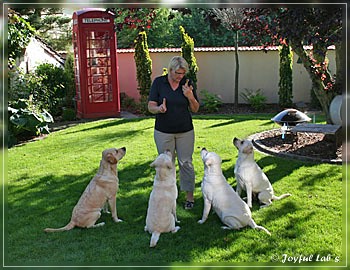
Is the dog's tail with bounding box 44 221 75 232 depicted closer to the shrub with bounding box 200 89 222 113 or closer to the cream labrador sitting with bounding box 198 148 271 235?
the cream labrador sitting with bounding box 198 148 271 235

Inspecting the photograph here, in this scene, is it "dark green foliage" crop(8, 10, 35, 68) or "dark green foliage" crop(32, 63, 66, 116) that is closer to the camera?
"dark green foliage" crop(8, 10, 35, 68)

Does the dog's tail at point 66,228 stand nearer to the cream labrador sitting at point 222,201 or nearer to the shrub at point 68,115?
the cream labrador sitting at point 222,201

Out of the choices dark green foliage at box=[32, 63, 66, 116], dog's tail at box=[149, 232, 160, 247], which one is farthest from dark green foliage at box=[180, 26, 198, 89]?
dog's tail at box=[149, 232, 160, 247]

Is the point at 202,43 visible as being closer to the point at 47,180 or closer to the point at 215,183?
the point at 47,180

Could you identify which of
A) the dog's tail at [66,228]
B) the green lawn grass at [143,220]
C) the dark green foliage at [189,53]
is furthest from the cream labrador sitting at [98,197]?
the dark green foliage at [189,53]

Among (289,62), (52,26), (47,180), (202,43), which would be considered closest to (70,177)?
(47,180)

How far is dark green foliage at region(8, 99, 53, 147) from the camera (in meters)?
8.95

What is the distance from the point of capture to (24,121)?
9078 millimetres

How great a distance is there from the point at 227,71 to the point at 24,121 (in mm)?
7599

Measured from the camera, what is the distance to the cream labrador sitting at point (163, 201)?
14.2 feet

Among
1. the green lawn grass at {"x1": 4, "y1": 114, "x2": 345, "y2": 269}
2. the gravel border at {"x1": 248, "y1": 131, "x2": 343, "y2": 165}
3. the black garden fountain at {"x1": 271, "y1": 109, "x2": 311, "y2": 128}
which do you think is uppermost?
the black garden fountain at {"x1": 271, "y1": 109, "x2": 311, "y2": 128}

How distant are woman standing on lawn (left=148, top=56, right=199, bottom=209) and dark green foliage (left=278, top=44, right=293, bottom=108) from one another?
8.76 m

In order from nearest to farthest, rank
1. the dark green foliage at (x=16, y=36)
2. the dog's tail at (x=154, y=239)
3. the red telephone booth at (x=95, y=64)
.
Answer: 1. the dog's tail at (x=154, y=239)
2. the dark green foliage at (x=16, y=36)
3. the red telephone booth at (x=95, y=64)

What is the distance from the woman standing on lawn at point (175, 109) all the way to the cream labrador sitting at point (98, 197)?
56 centimetres
